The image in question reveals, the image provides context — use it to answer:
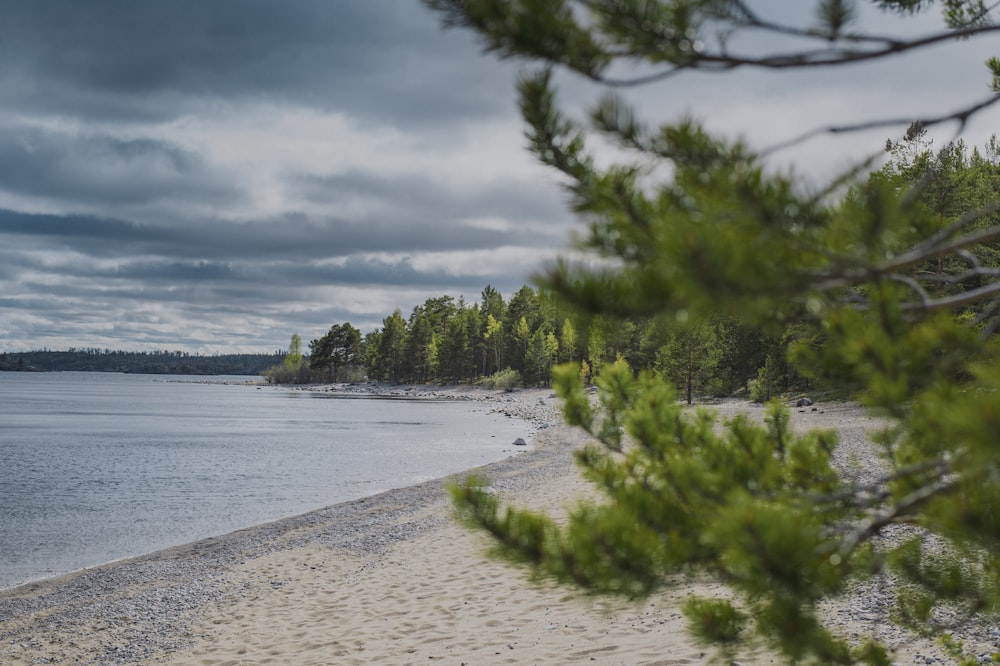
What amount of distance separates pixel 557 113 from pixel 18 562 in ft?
54.2

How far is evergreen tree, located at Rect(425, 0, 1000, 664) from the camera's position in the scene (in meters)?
1.76

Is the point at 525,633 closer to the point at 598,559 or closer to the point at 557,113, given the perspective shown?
the point at 598,559

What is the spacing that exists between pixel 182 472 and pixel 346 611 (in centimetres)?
1997

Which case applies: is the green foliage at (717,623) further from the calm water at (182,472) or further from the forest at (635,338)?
the calm water at (182,472)

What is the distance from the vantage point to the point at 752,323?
6.52 ft

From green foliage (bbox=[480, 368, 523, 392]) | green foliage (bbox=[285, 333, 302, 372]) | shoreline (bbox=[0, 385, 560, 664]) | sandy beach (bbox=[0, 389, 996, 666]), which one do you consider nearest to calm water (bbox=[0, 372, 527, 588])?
shoreline (bbox=[0, 385, 560, 664])

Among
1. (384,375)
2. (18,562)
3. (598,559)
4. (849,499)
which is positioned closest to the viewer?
(598,559)

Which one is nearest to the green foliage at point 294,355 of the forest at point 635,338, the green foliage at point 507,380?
the forest at point 635,338

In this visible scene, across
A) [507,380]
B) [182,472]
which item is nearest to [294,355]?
[507,380]

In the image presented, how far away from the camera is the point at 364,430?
43094 millimetres

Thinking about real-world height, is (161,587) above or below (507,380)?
below

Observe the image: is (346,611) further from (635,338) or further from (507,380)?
(507,380)

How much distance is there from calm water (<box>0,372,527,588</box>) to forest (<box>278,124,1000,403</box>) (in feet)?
28.8

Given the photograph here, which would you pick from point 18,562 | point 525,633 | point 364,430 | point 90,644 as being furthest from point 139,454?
point 525,633
